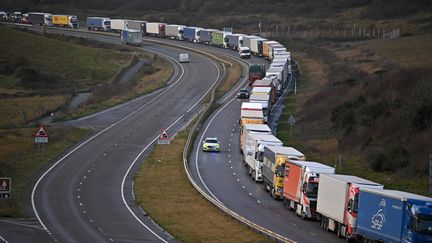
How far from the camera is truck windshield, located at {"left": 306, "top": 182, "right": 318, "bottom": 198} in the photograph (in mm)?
47156

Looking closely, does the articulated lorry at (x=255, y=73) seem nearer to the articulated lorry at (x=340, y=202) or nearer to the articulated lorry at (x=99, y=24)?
the articulated lorry at (x=340, y=202)

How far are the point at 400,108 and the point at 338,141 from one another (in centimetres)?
530

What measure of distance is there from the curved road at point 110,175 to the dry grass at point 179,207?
820 mm

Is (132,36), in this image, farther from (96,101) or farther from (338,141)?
(338,141)

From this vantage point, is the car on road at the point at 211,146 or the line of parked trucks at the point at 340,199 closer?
the line of parked trucks at the point at 340,199

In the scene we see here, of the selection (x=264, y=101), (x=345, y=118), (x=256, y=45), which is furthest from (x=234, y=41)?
(x=345, y=118)

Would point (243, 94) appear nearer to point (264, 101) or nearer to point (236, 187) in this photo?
point (264, 101)

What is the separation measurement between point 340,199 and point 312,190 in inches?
208

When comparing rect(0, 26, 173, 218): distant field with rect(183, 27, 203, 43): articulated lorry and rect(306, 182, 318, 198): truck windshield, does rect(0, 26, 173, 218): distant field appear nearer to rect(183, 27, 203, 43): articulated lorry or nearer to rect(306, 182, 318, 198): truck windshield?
rect(183, 27, 203, 43): articulated lorry

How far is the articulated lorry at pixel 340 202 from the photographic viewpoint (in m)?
40.9

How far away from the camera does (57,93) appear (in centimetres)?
11994

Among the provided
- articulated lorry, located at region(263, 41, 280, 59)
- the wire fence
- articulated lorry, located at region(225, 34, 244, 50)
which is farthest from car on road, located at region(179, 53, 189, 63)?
the wire fence

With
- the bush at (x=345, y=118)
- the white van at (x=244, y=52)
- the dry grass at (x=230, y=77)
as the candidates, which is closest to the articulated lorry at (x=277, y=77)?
the dry grass at (x=230, y=77)

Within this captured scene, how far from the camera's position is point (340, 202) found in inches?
1663
